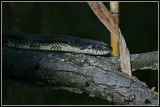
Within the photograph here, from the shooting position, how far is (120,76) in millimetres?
1657

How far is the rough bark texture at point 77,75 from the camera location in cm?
158

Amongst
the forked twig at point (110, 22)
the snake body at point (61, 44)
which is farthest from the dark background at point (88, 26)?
the forked twig at point (110, 22)

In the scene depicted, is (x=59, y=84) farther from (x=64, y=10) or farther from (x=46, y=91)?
(x=64, y=10)

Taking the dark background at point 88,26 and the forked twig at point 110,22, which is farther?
the dark background at point 88,26

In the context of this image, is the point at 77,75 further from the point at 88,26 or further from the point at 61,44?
the point at 88,26

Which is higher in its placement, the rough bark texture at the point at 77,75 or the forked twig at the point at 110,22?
the forked twig at the point at 110,22

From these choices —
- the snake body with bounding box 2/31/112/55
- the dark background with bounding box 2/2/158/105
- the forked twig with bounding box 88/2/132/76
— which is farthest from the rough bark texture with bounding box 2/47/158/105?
the dark background with bounding box 2/2/158/105

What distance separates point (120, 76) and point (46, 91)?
357 centimetres

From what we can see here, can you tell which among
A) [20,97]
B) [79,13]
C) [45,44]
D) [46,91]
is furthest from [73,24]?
[45,44]

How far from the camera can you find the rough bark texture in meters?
1.58

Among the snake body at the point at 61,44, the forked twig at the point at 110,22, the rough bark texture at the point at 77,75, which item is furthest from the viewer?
the snake body at the point at 61,44

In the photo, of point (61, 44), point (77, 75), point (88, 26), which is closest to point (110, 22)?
point (77, 75)

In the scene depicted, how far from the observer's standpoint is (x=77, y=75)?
1660 millimetres

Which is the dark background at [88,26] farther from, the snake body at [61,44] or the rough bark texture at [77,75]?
the rough bark texture at [77,75]
